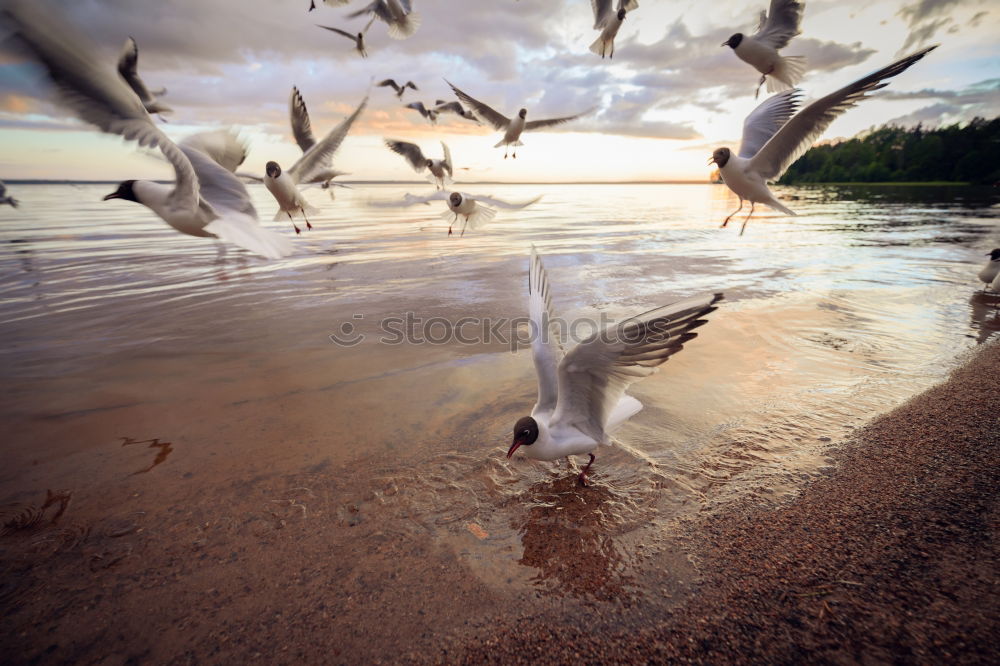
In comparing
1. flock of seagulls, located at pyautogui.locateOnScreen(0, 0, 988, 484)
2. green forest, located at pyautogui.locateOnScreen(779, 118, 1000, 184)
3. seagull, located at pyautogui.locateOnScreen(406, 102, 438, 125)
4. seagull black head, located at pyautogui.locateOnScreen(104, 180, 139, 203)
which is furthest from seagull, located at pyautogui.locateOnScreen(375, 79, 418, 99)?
green forest, located at pyautogui.locateOnScreen(779, 118, 1000, 184)

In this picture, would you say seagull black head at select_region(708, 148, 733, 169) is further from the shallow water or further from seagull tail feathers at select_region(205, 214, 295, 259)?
seagull tail feathers at select_region(205, 214, 295, 259)

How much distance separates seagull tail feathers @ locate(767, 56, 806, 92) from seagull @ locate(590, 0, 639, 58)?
2.43 m

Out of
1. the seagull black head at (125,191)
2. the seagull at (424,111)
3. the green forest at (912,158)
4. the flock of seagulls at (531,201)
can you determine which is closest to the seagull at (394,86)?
the seagull at (424,111)

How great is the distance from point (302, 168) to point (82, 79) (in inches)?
160

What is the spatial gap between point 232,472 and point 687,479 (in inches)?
130

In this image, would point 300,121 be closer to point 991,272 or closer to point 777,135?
point 777,135

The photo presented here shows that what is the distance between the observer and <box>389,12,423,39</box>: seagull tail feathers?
989 centimetres

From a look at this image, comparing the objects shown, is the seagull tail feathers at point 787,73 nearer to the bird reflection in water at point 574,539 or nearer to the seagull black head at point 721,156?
the seagull black head at point 721,156

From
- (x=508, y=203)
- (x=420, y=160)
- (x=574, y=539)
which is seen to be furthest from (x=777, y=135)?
(x=420, y=160)

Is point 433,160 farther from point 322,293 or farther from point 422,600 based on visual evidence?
point 422,600

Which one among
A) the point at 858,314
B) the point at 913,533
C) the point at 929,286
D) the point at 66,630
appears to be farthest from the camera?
the point at 929,286

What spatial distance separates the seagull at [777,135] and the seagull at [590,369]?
113 inches

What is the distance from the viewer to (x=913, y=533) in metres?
2.36

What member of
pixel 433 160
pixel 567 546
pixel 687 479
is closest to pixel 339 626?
pixel 567 546
